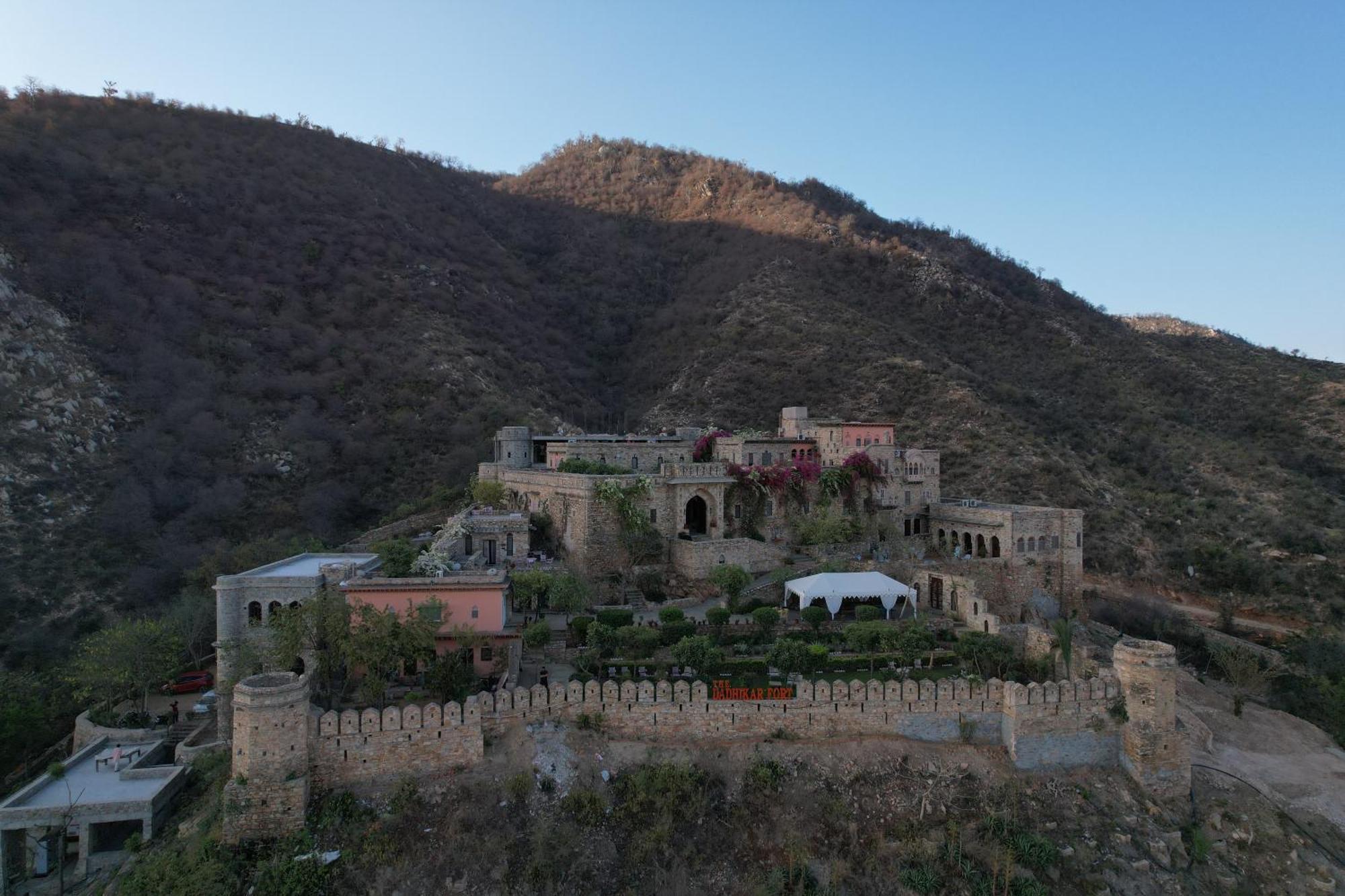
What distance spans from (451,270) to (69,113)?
34.8m

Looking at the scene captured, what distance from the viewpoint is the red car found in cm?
2392

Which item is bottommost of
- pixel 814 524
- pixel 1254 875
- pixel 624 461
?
pixel 1254 875

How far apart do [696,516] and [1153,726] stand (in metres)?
19.0

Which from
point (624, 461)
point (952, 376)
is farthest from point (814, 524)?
point (952, 376)

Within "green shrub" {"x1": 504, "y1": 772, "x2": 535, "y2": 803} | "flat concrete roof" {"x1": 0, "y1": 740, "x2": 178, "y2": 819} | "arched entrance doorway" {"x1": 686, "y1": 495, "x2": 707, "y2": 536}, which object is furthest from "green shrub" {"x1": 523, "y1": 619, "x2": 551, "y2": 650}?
"arched entrance doorway" {"x1": 686, "y1": 495, "x2": 707, "y2": 536}

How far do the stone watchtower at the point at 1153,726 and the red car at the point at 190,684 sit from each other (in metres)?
27.9

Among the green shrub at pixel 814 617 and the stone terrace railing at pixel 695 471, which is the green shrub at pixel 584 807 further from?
the stone terrace railing at pixel 695 471

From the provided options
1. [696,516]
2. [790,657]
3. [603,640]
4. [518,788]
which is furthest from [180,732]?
[696,516]

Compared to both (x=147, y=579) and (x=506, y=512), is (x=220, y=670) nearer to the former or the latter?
(x=506, y=512)

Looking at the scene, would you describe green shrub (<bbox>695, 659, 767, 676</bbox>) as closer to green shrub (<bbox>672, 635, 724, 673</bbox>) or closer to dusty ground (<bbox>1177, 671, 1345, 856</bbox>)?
green shrub (<bbox>672, 635, 724, 673</bbox>)

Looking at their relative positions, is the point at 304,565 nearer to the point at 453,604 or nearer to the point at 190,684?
the point at 190,684

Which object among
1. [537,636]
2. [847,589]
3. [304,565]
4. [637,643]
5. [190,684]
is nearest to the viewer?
[637,643]

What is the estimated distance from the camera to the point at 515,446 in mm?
37344

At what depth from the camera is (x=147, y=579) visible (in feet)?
Result: 105
